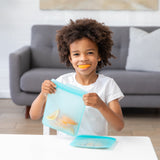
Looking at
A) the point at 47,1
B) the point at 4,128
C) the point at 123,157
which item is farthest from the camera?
the point at 47,1

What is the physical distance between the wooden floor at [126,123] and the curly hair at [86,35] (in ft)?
3.85

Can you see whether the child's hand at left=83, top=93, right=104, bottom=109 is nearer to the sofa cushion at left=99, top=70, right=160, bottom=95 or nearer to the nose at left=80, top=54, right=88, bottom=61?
the nose at left=80, top=54, right=88, bottom=61

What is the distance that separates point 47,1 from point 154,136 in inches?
78.3

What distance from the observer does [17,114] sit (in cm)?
333

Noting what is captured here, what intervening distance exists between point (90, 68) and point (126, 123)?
178 centimetres

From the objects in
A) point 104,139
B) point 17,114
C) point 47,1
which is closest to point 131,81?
point 17,114

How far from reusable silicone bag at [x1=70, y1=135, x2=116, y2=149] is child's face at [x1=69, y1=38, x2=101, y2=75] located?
310mm

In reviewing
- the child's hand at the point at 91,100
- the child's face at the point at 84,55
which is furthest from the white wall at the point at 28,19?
the child's hand at the point at 91,100

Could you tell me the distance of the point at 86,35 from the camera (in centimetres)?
142

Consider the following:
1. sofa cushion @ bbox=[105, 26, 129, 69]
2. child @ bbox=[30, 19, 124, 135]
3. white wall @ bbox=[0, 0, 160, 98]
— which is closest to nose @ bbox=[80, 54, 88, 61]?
child @ bbox=[30, 19, 124, 135]

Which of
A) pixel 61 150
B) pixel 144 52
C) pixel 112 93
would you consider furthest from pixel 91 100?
pixel 144 52

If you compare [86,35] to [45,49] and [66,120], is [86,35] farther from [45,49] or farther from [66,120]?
[45,49]

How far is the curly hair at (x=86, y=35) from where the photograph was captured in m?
1.43

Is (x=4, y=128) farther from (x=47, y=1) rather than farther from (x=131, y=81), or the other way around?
(x=47, y=1)
